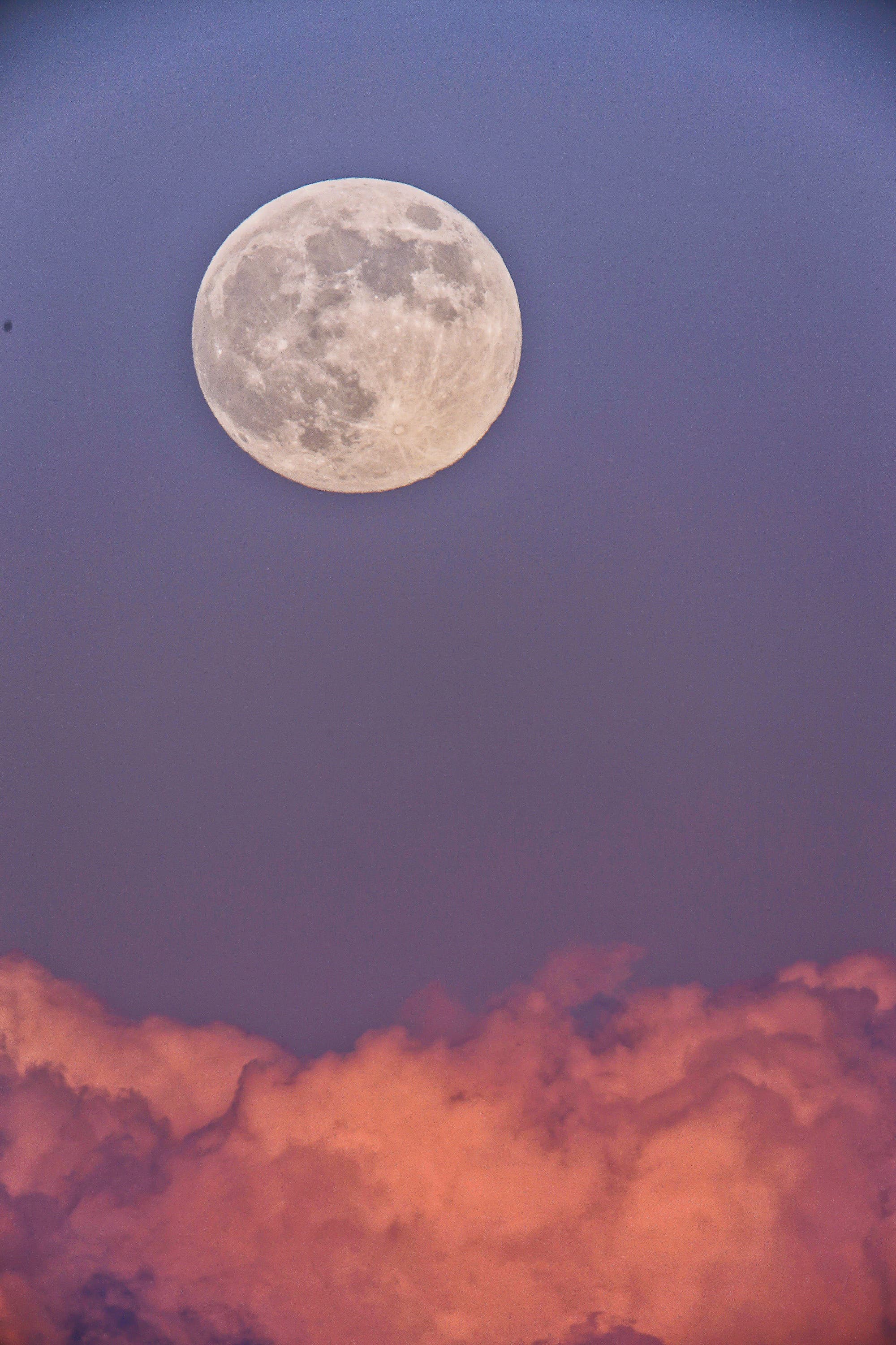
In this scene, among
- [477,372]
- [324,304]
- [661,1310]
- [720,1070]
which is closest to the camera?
[324,304]

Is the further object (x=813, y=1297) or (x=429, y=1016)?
(x=429, y=1016)

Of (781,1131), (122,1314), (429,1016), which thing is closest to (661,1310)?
(781,1131)

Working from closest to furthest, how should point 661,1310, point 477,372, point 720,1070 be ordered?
1. point 477,372
2. point 661,1310
3. point 720,1070

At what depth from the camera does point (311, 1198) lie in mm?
7078

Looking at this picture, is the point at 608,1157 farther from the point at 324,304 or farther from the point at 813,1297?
the point at 324,304

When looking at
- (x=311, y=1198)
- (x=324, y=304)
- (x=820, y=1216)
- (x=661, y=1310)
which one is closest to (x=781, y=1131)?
(x=820, y=1216)

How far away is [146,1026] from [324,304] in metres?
6.78

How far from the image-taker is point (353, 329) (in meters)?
4.79

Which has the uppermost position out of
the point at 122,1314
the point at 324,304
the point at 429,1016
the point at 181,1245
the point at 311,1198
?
the point at 324,304

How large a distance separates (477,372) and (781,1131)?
7563 mm

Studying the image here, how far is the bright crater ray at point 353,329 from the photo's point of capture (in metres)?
4.83

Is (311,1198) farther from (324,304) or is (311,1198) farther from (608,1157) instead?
(324,304)

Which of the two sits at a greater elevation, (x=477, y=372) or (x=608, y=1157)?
(x=477, y=372)

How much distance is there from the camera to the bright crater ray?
4.83 m
